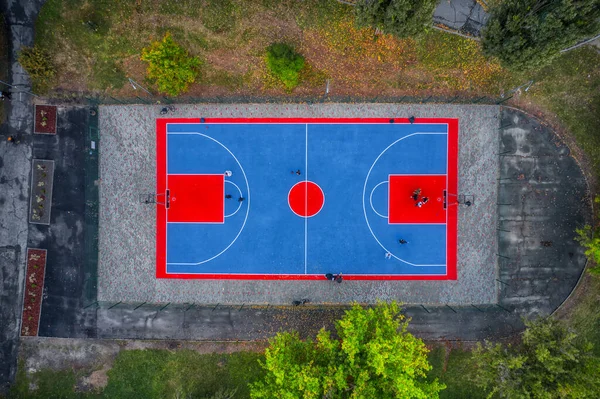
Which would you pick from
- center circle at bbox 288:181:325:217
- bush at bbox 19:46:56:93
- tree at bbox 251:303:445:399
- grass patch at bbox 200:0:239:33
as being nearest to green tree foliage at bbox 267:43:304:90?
grass patch at bbox 200:0:239:33

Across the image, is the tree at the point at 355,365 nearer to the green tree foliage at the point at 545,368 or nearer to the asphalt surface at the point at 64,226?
the green tree foliage at the point at 545,368

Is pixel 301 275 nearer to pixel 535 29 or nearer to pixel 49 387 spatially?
pixel 49 387

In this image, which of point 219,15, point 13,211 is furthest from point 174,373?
point 219,15

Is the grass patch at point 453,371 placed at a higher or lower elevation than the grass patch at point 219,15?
lower

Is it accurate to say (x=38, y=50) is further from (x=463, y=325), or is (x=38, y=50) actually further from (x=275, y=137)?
(x=463, y=325)

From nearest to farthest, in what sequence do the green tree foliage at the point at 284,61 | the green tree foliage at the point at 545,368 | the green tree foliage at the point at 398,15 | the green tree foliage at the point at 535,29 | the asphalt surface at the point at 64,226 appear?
the green tree foliage at the point at 535,29 < the green tree foliage at the point at 398,15 < the green tree foliage at the point at 545,368 < the green tree foliage at the point at 284,61 < the asphalt surface at the point at 64,226

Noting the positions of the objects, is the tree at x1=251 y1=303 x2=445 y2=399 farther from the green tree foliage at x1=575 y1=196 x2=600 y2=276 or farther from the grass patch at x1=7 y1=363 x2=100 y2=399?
the grass patch at x1=7 y1=363 x2=100 y2=399

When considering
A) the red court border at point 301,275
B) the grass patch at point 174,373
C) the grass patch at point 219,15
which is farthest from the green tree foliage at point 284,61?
the grass patch at point 174,373

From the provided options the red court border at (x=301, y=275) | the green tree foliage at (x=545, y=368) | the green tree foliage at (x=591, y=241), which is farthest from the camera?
the red court border at (x=301, y=275)
